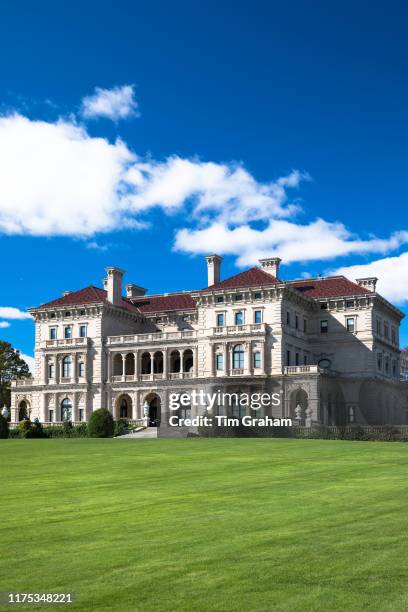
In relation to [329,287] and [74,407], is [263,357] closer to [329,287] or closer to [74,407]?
[329,287]

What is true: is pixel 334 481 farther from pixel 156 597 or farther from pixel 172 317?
pixel 172 317

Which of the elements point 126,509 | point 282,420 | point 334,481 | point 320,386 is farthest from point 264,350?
point 126,509

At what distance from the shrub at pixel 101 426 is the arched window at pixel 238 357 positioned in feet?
52.2

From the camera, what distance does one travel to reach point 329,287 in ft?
278

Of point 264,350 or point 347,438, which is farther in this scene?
point 264,350

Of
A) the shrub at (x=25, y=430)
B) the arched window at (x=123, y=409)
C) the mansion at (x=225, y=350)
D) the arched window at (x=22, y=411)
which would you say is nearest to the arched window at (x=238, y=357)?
the mansion at (x=225, y=350)

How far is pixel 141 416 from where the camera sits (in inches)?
3246

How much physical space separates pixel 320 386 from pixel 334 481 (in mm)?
53607

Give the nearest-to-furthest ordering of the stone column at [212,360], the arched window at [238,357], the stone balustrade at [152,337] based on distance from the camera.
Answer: the arched window at [238,357] → the stone column at [212,360] → the stone balustrade at [152,337]

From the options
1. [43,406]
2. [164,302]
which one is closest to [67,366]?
[43,406]

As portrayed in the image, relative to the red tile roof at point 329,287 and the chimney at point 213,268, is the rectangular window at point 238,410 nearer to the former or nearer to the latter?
the chimney at point 213,268

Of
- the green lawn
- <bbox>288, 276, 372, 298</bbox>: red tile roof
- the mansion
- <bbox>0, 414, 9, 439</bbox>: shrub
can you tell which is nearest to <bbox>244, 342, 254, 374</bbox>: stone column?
the mansion

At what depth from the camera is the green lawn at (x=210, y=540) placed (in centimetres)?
865

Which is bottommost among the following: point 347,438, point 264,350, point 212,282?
point 347,438
